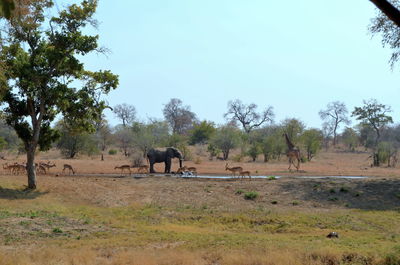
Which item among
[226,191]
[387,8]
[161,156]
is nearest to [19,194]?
[226,191]

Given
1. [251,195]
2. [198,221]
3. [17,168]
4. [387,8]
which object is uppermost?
[387,8]

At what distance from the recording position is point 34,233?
56.3 ft

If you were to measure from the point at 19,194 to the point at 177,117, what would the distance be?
91029 millimetres

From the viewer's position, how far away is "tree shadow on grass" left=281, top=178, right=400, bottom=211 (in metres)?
26.6

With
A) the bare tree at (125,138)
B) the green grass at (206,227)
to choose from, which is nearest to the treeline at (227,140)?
the bare tree at (125,138)

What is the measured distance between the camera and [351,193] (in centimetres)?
2839

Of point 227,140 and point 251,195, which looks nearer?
point 251,195

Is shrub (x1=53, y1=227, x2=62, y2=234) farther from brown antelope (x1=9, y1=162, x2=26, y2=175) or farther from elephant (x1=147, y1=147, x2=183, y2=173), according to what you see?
elephant (x1=147, y1=147, x2=183, y2=173)

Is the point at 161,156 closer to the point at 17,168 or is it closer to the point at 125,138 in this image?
Result: the point at 17,168

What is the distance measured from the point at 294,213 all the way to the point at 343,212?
9.32 feet

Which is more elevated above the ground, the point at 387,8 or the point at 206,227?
the point at 387,8

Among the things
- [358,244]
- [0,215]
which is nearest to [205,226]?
[358,244]

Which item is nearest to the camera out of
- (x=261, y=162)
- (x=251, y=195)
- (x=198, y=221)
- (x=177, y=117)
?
(x=198, y=221)

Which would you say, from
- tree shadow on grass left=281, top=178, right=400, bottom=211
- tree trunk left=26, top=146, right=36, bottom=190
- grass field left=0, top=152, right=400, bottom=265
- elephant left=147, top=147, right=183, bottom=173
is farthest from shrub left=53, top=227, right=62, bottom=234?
elephant left=147, top=147, right=183, bottom=173
